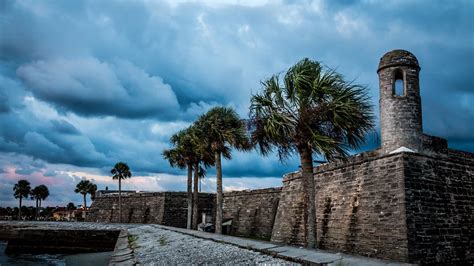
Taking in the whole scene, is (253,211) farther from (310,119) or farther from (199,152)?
(310,119)

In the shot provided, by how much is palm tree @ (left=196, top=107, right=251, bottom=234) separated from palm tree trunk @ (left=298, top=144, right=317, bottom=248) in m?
8.58

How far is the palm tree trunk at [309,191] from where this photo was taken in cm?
1259

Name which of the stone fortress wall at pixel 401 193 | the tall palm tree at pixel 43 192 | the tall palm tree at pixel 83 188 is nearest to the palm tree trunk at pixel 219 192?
the stone fortress wall at pixel 401 193

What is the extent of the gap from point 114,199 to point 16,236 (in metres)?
14.0

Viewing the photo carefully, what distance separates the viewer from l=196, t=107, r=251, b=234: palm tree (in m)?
22.1

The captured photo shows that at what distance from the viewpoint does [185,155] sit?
28.8 m

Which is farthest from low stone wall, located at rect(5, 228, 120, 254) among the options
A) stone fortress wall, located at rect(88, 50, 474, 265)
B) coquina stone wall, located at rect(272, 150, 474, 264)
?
coquina stone wall, located at rect(272, 150, 474, 264)

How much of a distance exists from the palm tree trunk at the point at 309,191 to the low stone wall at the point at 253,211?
12.6 meters

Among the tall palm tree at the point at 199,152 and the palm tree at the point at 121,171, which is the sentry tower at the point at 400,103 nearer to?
the tall palm tree at the point at 199,152

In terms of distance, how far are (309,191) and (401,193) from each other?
2916 millimetres

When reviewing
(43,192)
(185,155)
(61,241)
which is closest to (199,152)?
(185,155)

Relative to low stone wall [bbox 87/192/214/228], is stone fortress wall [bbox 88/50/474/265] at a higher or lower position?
higher

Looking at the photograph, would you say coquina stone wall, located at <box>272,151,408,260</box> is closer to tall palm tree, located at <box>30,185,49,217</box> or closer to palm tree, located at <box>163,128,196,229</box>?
palm tree, located at <box>163,128,196,229</box>

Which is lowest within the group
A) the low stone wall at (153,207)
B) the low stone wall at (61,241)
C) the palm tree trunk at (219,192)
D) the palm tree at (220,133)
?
the low stone wall at (61,241)
